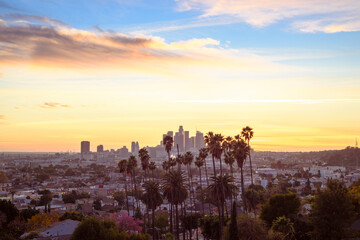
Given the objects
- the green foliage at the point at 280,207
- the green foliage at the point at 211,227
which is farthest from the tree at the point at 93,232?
the green foliage at the point at 280,207

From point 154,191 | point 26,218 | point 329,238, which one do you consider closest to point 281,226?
point 329,238

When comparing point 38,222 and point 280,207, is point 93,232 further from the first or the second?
point 280,207

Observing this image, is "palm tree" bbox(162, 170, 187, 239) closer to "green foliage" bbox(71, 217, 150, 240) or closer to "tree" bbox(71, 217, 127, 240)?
"green foliage" bbox(71, 217, 150, 240)

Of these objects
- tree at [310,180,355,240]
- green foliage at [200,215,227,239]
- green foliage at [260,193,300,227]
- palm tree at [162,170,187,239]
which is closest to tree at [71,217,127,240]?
palm tree at [162,170,187,239]

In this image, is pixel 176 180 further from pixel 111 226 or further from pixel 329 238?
pixel 329 238

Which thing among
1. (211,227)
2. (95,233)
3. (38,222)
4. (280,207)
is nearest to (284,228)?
(280,207)

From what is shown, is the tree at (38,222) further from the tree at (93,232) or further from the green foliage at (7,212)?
the tree at (93,232)

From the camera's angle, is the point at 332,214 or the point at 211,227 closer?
the point at 332,214
